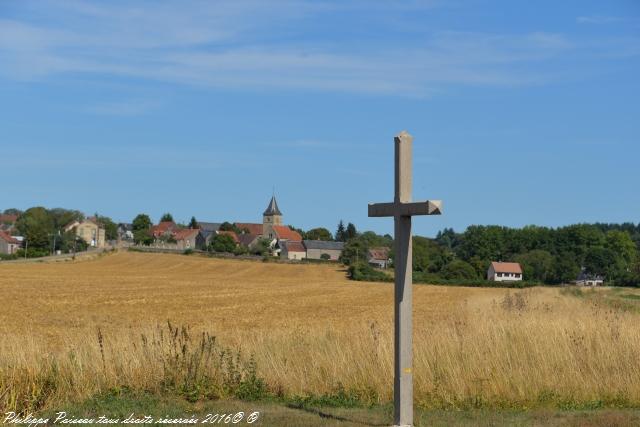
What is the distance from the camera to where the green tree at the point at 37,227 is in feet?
468

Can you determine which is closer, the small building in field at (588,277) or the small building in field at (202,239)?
the small building in field at (588,277)

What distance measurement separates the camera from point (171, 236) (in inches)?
7407

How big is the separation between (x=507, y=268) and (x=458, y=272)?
17.4 m

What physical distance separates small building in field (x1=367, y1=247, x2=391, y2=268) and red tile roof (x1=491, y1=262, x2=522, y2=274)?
17.7 meters

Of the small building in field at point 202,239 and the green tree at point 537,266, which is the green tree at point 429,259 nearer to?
the green tree at point 537,266

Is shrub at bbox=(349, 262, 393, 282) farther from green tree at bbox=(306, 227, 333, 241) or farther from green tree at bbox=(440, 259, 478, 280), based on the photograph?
green tree at bbox=(306, 227, 333, 241)

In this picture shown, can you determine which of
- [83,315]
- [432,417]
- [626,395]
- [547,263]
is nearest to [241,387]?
[432,417]

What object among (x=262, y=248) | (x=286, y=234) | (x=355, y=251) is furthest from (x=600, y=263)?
(x=286, y=234)

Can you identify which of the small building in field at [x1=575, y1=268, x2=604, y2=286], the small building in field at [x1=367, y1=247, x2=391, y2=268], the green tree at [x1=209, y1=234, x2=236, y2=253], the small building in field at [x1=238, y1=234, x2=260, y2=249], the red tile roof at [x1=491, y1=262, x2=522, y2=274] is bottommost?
the small building in field at [x1=575, y1=268, x2=604, y2=286]

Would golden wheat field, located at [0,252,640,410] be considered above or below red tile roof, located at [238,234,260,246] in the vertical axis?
below

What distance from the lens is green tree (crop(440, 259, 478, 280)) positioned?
8919cm

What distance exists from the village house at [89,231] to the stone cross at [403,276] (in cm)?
17399

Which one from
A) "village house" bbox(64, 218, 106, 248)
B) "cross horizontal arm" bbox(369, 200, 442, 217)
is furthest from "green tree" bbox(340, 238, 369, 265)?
"cross horizontal arm" bbox(369, 200, 442, 217)

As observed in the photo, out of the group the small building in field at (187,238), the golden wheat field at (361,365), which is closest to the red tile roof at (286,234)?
the small building in field at (187,238)
